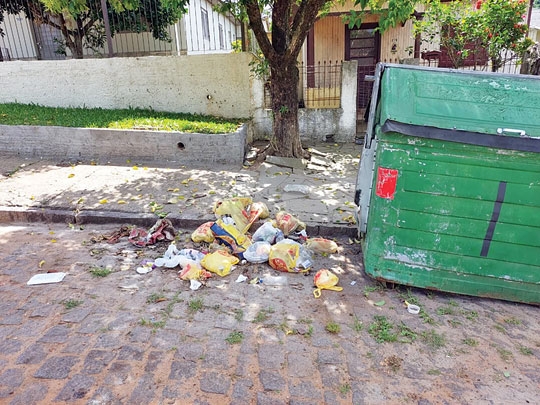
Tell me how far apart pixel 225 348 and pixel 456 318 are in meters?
1.82

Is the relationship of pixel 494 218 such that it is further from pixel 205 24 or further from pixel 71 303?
pixel 205 24

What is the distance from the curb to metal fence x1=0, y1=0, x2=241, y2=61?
16.6ft

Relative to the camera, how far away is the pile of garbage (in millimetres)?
3463

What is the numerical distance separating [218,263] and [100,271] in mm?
1049

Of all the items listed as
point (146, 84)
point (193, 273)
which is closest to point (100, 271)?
point (193, 273)

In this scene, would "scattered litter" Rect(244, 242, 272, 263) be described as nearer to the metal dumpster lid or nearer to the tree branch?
the metal dumpster lid

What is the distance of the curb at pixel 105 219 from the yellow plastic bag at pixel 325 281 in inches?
42.7

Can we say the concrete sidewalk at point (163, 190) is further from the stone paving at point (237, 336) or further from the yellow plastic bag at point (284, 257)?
the yellow plastic bag at point (284, 257)

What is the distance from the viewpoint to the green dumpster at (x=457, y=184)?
281 centimetres

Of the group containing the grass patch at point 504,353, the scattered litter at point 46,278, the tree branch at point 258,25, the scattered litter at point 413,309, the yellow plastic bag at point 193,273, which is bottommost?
the grass patch at point 504,353

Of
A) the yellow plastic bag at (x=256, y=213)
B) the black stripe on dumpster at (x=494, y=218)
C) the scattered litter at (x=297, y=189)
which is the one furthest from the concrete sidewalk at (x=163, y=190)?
→ the black stripe on dumpster at (x=494, y=218)

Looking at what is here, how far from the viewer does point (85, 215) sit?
14.8 ft

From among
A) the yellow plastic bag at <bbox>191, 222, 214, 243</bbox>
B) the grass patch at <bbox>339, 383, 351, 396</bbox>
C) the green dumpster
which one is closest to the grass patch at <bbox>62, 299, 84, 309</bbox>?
the yellow plastic bag at <bbox>191, 222, 214, 243</bbox>

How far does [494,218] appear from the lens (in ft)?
9.61
